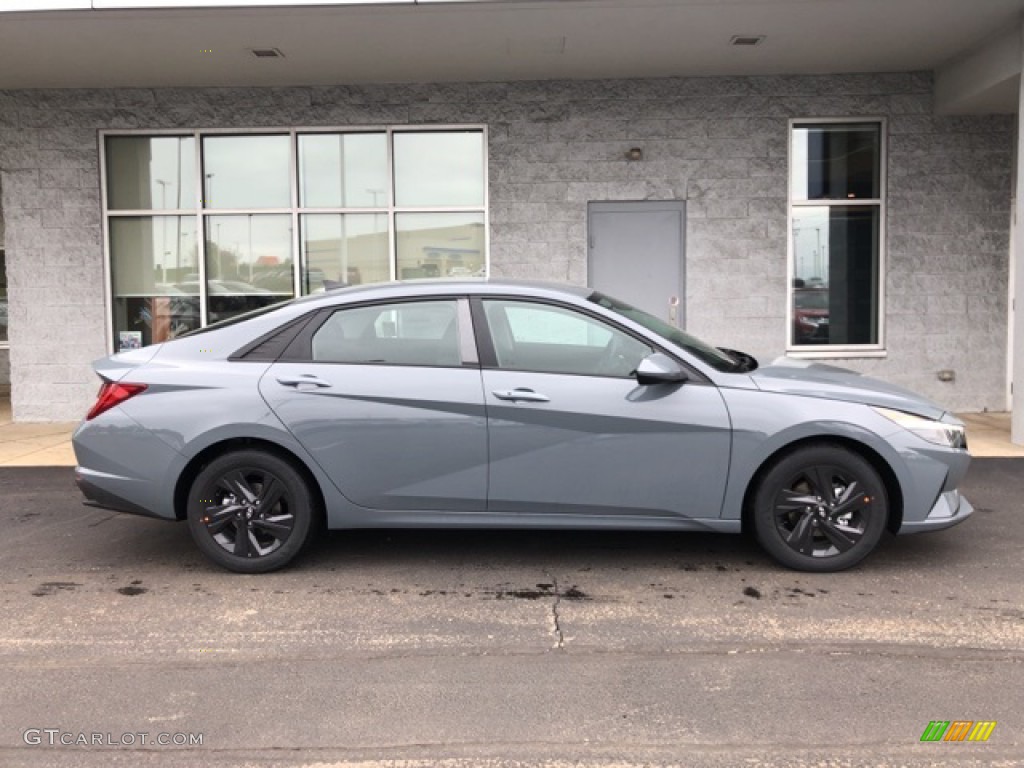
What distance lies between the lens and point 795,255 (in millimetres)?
10422

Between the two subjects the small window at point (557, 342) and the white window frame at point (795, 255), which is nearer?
the small window at point (557, 342)

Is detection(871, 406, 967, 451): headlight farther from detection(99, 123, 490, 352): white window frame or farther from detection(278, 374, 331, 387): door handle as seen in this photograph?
detection(99, 123, 490, 352): white window frame

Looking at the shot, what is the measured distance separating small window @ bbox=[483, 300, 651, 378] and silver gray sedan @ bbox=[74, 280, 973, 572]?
0.01m

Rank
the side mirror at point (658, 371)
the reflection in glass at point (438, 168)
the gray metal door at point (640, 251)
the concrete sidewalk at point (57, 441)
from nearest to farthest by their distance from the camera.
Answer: the side mirror at point (658, 371)
the concrete sidewalk at point (57, 441)
the gray metal door at point (640, 251)
the reflection in glass at point (438, 168)

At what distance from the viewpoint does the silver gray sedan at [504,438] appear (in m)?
4.83

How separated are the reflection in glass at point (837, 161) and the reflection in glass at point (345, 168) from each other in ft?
15.3

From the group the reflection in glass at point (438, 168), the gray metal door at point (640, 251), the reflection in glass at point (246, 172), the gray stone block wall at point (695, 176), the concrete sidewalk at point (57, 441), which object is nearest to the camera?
the concrete sidewalk at point (57, 441)

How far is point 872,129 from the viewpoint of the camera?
33.8ft

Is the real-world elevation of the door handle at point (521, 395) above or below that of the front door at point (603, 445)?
above

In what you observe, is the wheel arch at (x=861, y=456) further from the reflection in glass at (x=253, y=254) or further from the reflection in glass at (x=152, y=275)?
the reflection in glass at (x=152, y=275)

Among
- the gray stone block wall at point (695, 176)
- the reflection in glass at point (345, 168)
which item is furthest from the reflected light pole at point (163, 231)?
the reflection in glass at point (345, 168)

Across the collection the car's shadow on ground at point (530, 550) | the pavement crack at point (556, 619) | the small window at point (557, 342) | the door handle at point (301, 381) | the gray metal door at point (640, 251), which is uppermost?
the gray metal door at point (640, 251)

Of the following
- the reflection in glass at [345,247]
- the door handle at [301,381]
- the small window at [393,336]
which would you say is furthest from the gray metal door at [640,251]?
the door handle at [301,381]

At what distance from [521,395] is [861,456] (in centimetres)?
183
